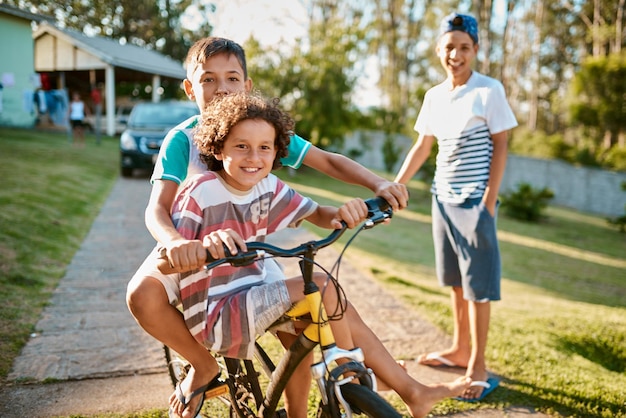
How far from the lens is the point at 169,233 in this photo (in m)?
2.00

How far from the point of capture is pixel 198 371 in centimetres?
223

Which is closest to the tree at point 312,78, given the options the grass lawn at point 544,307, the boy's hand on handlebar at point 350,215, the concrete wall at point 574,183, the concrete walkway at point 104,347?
the concrete wall at point 574,183

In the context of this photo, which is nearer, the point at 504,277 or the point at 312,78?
the point at 504,277

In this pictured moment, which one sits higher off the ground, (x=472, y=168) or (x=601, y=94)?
(x=601, y=94)

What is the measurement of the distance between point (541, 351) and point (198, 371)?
2695mm

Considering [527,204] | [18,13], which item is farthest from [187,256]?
[18,13]

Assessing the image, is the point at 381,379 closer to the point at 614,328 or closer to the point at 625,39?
the point at 614,328

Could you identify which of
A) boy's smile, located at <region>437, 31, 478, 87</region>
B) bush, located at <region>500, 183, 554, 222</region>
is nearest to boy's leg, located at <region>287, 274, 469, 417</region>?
boy's smile, located at <region>437, 31, 478, 87</region>

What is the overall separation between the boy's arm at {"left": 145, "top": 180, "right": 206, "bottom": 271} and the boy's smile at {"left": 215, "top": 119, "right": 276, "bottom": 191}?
0.97 feet

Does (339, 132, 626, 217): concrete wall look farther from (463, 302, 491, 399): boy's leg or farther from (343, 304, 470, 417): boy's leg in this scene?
(343, 304, 470, 417): boy's leg

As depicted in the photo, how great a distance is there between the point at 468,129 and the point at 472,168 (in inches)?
9.2

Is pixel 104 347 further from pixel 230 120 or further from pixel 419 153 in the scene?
pixel 419 153

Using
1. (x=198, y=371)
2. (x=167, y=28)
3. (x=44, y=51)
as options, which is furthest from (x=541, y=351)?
(x=167, y=28)

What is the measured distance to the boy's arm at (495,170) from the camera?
10.5ft
